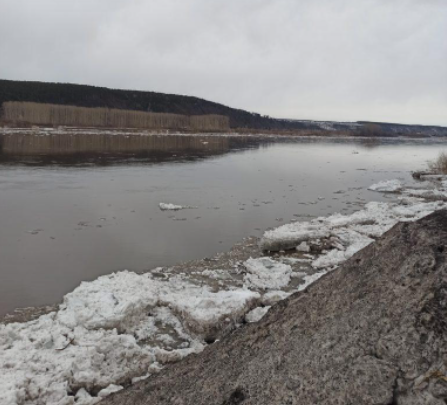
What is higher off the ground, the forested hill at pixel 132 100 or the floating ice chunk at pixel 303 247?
the forested hill at pixel 132 100

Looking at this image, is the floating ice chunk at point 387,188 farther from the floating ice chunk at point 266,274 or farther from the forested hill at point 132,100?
the forested hill at point 132,100

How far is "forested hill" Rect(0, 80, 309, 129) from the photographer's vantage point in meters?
102

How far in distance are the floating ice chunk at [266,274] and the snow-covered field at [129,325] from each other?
0.01 metres

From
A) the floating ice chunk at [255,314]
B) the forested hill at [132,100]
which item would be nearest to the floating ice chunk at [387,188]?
the floating ice chunk at [255,314]

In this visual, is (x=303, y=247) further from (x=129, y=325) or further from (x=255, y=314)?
(x=129, y=325)

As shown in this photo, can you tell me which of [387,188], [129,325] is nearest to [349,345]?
[129,325]

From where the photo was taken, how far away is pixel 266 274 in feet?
18.9

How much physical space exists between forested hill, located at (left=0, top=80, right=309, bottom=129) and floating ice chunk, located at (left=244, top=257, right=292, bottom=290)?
10132 cm

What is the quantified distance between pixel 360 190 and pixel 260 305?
11297mm

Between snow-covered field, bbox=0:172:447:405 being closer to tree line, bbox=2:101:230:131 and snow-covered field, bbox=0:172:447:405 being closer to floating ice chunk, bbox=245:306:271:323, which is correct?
floating ice chunk, bbox=245:306:271:323

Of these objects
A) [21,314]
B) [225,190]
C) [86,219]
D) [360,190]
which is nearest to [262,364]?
[21,314]

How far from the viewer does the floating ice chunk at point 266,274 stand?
215 inches

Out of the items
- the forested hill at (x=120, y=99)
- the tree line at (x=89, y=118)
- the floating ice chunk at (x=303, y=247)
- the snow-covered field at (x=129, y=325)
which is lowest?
the snow-covered field at (x=129, y=325)

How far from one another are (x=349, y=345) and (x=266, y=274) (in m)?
4.02
